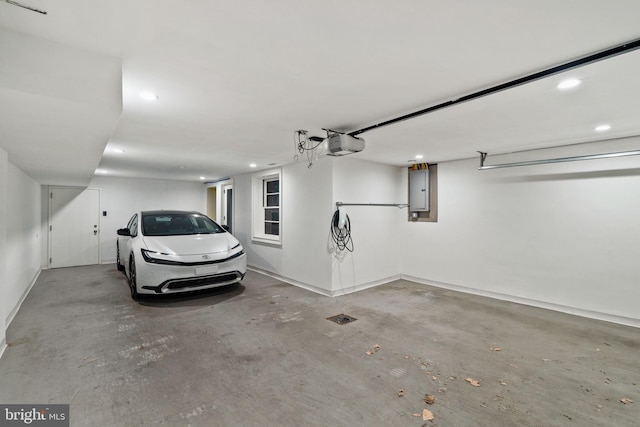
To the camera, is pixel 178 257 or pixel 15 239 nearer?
pixel 15 239

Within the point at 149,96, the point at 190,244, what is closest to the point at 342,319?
the point at 190,244

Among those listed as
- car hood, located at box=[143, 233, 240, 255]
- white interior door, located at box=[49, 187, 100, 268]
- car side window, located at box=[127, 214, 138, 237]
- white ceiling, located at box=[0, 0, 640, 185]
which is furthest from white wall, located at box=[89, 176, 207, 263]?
white ceiling, located at box=[0, 0, 640, 185]

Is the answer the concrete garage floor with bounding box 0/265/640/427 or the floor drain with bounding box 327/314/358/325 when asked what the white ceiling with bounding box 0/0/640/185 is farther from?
the floor drain with bounding box 327/314/358/325

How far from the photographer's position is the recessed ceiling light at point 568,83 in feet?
6.45

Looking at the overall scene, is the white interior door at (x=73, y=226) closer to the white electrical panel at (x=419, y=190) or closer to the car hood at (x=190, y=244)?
the car hood at (x=190, y=244)

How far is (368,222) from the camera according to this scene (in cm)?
505

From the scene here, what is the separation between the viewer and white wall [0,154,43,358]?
2.66 m

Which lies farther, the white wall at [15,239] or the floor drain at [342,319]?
the floor drain at [342,319]

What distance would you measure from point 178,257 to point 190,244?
309 mm

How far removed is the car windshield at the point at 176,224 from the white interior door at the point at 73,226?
3365 mm

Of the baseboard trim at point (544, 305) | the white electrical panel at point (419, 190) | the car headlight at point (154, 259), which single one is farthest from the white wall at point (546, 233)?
the car headlight at point (154, 259)

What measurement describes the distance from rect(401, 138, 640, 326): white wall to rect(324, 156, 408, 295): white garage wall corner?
684 millimetres

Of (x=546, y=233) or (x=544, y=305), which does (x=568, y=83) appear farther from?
(x=544, y=305)

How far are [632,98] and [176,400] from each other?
Result: 421 cm
